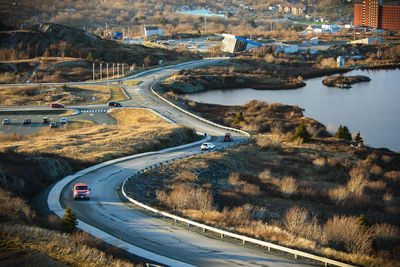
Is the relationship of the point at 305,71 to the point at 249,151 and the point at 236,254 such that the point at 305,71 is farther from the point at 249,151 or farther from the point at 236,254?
the point at 236,254

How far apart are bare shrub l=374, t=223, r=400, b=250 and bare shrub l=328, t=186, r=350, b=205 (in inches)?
227

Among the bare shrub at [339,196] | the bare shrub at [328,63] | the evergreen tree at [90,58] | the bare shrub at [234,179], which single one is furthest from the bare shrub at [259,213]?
the bare shrub at [328,63]

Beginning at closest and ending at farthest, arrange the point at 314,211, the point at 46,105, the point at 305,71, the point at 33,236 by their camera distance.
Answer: the point at 33,236, the point at 314,211, the point at 46,105, the point at 305,71

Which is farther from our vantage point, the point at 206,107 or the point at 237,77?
the point at 237,77

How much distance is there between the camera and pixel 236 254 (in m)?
19.5

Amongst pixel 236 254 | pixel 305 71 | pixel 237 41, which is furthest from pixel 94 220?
pixel 237 41

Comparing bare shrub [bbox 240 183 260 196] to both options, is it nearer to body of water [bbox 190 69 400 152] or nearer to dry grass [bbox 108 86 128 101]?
body of water [bbox 190 69 400 152]

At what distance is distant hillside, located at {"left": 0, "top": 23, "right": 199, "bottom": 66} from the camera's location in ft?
349

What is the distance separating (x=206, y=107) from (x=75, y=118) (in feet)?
64.2

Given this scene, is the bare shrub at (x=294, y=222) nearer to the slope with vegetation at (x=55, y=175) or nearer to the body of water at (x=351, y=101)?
the slope with vegetation at (x=55, y=175)

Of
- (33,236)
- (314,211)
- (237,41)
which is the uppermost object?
(237,41)

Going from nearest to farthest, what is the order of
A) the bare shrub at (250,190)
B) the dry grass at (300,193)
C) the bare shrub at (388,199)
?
1. the dry grass at (300,193)
2. the bare shrub at (250,190)
3. the bare shrub at (388,199)

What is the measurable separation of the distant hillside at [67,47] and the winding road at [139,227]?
241 ft

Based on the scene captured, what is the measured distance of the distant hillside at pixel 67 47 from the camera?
349 ft
